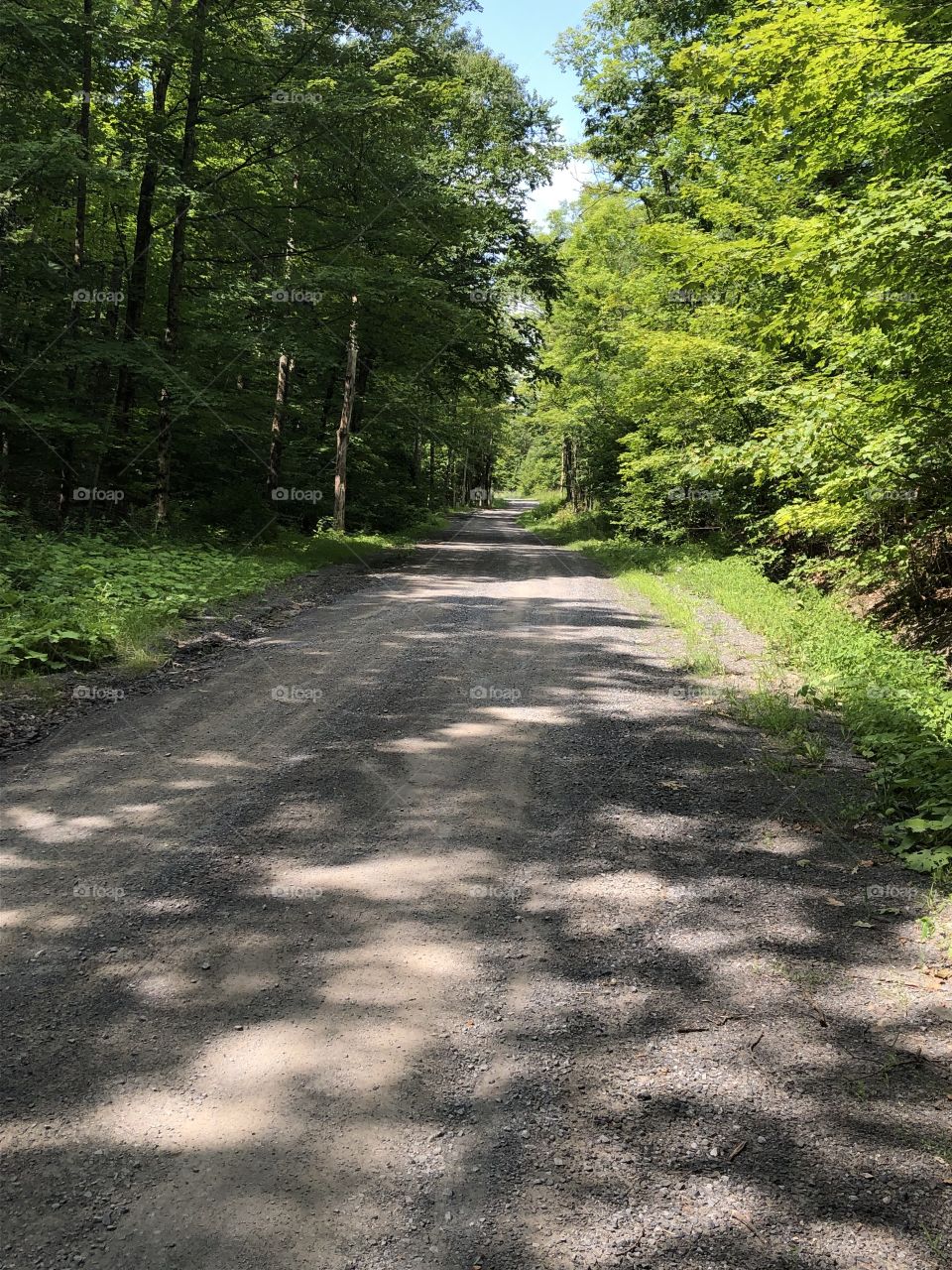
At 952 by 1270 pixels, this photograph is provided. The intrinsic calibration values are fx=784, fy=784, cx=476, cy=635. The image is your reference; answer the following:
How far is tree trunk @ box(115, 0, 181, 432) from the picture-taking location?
14.7m

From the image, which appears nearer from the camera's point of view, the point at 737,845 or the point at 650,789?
the point at 737,845

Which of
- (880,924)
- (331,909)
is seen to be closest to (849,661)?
(880,924)

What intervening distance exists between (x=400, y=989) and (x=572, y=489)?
4065cm

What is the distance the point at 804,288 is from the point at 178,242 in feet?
41.1

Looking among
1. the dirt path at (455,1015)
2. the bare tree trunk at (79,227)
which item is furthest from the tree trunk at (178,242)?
the dirt path at (455,1015)

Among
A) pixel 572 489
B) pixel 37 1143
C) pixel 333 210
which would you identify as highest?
pixel 333 210

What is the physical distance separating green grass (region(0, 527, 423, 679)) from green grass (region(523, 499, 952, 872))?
649 centimetres

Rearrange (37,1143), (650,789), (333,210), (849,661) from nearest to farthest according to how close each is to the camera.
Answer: (37,1143) < (650,789) < (849,661) < (333,210)

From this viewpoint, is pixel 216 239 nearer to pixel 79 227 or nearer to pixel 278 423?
pixel 79 227

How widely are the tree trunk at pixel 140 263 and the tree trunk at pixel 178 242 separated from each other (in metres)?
0.50

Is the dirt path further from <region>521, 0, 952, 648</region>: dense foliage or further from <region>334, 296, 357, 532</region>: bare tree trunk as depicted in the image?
<region>334, 296, 357, 532</region>: bare tree trunk

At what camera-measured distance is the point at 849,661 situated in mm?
7867

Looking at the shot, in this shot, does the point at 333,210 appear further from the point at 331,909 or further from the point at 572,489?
the point at 572,489

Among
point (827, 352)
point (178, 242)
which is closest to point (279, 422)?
point (178, 242)
